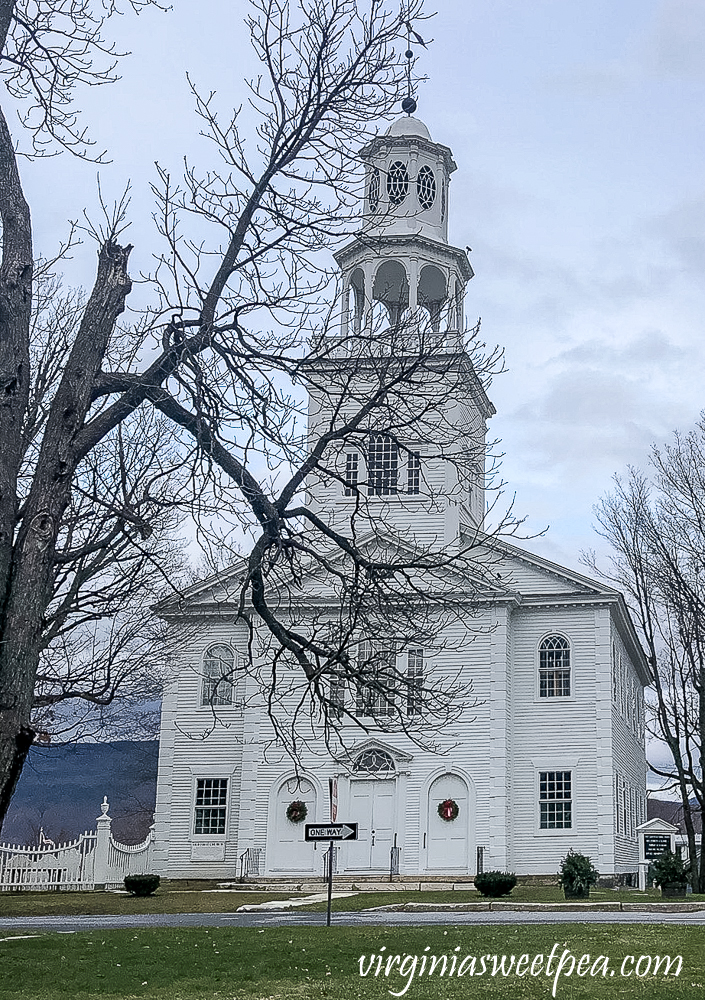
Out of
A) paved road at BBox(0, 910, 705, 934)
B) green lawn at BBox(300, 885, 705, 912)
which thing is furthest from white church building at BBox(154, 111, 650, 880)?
paved road at BBox(0, 910, 705, 934)

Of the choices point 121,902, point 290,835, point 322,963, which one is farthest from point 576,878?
point 322,963

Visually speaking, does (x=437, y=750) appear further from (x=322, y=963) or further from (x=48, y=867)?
(x=322, y=963)

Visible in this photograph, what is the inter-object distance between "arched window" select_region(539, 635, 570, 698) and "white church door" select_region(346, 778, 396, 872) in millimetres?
5269

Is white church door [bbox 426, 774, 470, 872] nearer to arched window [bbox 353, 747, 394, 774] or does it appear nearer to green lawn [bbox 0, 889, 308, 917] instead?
arched window [bbox 353, 747, 394, 774]

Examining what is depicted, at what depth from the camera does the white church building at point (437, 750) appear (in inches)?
1419

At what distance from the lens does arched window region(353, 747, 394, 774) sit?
37.0m

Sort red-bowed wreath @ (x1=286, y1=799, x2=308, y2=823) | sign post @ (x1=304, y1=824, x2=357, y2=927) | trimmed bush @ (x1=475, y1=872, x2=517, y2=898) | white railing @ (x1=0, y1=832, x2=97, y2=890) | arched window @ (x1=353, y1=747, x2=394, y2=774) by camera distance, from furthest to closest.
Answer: arched window @ (x1=353, y1=747, x2=394, y2=774), red-bowed wreath @ (x1=286, y1=799, x2=308, y2=823), white railing @ (x1=0, y1=832, x2=97, y2=890), trimmed bush @ (x1=475, y1=872, x2=517, y2=898), sign post @ (x1=304, y1=824, x2=357, y2=927)

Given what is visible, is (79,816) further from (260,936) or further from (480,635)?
(260,936)

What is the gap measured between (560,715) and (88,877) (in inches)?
547

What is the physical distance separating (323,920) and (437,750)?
15330 mm

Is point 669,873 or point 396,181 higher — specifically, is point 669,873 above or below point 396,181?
below

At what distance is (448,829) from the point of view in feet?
118

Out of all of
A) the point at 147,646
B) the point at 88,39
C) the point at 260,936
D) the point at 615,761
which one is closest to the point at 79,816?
the point at 615,761

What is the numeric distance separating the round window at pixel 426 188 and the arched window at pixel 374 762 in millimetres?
16624
